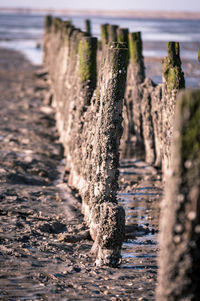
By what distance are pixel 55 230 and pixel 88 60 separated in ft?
9.24

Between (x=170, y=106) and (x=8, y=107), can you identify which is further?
(x=8, y=107)

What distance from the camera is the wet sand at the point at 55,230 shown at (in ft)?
13.2

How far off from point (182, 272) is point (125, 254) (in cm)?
230

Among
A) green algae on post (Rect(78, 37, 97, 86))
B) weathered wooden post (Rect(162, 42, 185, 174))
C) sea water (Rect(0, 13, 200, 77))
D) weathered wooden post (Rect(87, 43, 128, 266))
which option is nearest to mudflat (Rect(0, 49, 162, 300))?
weathered wooden post (Rect(87, 43, 128, 266))

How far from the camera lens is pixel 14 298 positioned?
3713mm

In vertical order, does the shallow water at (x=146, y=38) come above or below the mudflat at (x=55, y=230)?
above

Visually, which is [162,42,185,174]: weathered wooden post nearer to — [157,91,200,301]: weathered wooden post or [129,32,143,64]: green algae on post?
[129,32,143,64]: green algae on post

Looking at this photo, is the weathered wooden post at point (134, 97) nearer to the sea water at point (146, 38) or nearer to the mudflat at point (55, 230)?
the mudflat at point (55, 230)

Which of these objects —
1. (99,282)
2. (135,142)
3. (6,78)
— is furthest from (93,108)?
(6,78)

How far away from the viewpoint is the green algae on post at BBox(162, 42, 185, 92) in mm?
6742

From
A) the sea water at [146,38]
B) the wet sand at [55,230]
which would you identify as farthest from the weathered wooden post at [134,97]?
the sea water at [146,38]

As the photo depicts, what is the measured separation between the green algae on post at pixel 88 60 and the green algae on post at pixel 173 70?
1025 millimetres

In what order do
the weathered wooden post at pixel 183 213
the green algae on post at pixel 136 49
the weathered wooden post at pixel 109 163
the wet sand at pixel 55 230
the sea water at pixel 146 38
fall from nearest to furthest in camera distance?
the weathered wooden post at pixel 183 213 < the wet sand at pixel 55 230 < the weathered wooden post at pixel 109 163 < the green algae on post at pixel 136 49 < the sea water at pixel 146 38

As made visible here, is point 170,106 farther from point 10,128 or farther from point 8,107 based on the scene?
point 8,107
